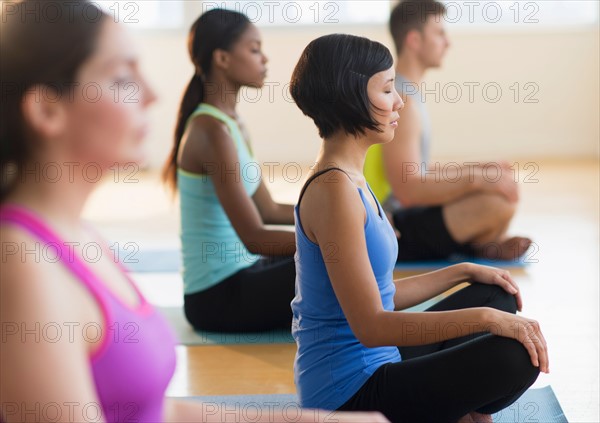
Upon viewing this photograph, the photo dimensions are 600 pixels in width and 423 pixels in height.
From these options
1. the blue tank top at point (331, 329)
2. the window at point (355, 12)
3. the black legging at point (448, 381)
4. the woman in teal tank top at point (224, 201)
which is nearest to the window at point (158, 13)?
the window at point (355, 12)

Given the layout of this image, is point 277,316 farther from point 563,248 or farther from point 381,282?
point 563,248

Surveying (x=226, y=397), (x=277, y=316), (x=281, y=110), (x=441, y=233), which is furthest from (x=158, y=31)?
(x=226, y=397)

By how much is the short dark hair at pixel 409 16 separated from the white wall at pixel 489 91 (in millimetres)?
3310

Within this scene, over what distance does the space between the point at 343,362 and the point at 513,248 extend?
226 centimetres

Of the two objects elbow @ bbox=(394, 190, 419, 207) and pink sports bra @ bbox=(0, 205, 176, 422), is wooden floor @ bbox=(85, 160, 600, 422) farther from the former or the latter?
pink sports bra @ bbox=(0, 205, 176, 422)

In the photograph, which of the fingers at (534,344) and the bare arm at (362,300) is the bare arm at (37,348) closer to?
the bare arm at (362,300)

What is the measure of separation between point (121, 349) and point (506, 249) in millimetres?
3119

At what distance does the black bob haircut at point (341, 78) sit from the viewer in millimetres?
1744

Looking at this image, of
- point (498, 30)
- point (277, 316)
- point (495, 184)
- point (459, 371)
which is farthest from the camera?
point (498, 30)

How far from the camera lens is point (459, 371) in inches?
66.4

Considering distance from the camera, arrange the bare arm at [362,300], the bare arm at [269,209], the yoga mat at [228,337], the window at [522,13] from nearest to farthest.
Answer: the bare arm at [362,300]
the yoga mat at [228,337]
the bare arm at [269,209]
the window at [522,13]

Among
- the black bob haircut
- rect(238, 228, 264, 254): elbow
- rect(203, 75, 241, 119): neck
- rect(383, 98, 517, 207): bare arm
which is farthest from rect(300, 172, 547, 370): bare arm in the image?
rect(383, 98, 517, 207): bare arm

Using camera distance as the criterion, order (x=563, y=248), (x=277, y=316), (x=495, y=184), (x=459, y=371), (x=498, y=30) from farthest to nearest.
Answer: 1. (x=498, y=30)
2. (x=563, y=248)
3. (x=495, y=184)
4. (x=277, y=316)
5. (x=459, y=371)

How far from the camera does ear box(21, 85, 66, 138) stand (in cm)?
88
